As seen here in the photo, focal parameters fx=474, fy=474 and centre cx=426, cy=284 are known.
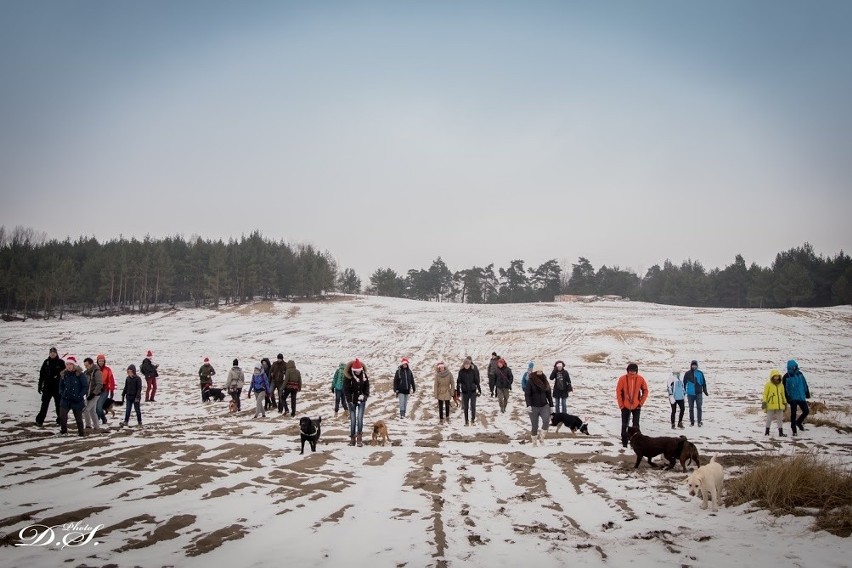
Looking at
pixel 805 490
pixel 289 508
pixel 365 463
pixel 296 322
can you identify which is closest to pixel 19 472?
pixel 289 508

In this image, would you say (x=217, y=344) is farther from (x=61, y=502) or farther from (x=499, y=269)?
(x=499, y=269)

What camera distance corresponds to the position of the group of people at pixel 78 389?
1114 centimetres

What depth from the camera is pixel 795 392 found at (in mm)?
11961

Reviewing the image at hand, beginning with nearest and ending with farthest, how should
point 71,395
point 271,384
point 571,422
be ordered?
point 71,395 < point 571,422 < point 271,384

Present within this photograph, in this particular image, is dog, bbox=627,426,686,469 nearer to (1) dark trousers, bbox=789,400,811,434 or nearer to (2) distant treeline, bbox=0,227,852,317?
(1) dark trousers, bbox=789,400,811,434

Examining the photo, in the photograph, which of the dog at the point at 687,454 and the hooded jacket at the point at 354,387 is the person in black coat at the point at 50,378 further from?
the dog at the point at 687,454

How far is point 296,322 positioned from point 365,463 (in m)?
47.6

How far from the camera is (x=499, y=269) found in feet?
350

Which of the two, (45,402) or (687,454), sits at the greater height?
(687,454)

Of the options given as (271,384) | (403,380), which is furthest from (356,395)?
(271,384)

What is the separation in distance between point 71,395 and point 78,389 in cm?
18

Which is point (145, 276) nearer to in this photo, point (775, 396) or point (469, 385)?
point (469, 385)

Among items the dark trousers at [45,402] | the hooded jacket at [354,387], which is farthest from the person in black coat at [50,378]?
the hooded jacket at [354,387]

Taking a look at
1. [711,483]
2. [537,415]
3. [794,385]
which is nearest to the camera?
[711,483]
